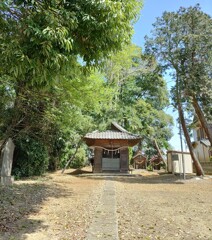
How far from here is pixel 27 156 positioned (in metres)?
13.0

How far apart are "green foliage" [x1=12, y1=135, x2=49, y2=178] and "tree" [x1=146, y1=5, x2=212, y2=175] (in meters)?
9.02

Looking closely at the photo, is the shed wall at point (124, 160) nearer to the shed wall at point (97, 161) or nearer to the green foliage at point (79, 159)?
the shed wall at point (97, 161)

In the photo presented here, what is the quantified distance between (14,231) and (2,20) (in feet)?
11.8

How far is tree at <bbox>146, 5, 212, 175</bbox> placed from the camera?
44.4 feet

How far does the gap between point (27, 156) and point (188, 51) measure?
36.3 ft

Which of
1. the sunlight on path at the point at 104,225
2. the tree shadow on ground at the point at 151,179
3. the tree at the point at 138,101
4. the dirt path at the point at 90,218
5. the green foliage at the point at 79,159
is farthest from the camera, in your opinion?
the tree at the point at 138,101

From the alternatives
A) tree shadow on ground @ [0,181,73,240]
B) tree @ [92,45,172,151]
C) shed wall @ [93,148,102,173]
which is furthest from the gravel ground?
tree @ [92,45,172,151]

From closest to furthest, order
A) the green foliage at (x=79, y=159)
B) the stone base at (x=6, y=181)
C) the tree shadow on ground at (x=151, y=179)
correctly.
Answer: the stone base at (x=6, y=181), the tree shadow on ground at (x=151, y=179), the green foliage at (x=79, y=159)

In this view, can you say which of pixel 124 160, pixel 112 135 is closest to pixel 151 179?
pixel 124 160

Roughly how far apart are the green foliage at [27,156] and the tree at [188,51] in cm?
902

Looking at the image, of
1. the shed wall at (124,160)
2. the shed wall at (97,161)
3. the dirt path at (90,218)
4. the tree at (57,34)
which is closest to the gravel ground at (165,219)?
the dirt path at (90,218)

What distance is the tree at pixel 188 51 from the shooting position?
13539 mm

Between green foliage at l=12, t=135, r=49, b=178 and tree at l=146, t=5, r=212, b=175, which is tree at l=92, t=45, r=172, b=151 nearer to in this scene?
tree at l=146, t=5, r=212, b=175

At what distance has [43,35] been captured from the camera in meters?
3.12
